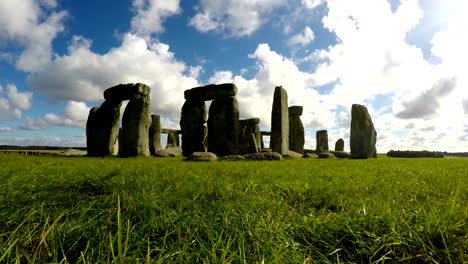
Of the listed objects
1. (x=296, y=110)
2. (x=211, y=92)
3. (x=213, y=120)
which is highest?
(x=211, y=92)

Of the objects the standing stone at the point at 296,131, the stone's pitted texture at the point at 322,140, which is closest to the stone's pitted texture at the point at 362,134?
the standing stone at the point at 296,131

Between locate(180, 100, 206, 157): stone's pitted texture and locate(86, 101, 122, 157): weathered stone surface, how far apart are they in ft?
13.1

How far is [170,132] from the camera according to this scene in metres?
30.2

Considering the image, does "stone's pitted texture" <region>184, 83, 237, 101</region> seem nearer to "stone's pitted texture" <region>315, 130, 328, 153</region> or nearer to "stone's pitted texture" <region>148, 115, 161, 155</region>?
"stone's pitted texture" <region>148, 115, 161, 155</region>

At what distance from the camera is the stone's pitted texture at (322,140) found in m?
29.9

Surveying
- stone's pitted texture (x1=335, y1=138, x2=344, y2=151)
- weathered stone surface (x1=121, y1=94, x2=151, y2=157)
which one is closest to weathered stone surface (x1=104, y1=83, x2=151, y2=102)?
weathered stone surface (x1=121, y1=94, x2=151, y2=157)

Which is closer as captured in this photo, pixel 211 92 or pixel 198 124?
pixel 211 92

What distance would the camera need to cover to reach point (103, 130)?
51.9 ft

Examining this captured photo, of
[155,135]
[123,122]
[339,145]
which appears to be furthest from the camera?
[339,145]

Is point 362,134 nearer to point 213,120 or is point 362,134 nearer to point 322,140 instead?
point 213,120

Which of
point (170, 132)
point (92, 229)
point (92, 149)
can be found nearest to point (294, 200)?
point (92, 229)

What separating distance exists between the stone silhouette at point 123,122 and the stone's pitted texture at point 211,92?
328cm

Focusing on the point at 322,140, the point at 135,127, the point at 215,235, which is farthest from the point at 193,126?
the point at 215,235

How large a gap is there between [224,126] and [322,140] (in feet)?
51.1
